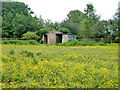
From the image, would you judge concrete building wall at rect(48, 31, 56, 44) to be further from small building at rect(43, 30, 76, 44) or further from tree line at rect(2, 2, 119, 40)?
tree line at rect(2, 2, 119, 40)

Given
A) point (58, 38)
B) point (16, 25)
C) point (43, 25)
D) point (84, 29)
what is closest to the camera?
point (16, 25)

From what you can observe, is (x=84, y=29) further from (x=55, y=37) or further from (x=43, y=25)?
(x=43, y=25)

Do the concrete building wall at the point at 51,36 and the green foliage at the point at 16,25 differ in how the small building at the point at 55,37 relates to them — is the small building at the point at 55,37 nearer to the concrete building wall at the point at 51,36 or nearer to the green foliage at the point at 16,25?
the concrete building wall at the point at 51,36

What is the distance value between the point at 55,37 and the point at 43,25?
5.79 meters

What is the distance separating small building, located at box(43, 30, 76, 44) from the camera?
26391 millimetres

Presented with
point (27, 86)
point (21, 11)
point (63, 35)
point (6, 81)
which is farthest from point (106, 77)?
point (21, 11)

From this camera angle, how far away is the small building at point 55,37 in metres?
26.4

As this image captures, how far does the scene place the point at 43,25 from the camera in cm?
3097

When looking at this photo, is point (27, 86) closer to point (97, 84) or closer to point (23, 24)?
point (97, 84)

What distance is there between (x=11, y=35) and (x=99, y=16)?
61.9ft

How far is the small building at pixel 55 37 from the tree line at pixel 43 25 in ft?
2.92

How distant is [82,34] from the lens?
98.6 feet

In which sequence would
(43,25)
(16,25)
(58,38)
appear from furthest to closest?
(43,25) → (58,38) → (16,25)

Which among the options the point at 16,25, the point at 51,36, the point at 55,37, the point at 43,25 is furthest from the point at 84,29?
the point at 16,25
